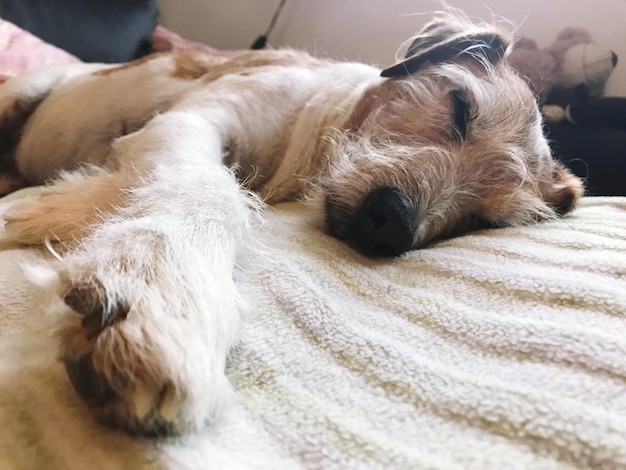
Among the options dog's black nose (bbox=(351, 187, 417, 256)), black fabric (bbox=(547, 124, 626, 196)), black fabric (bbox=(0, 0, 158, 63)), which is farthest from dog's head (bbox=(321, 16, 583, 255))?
black fabric (bbox=(0, 0, 158, 63))

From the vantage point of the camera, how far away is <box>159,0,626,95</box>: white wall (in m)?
2.90

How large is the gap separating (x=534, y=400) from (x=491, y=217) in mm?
970

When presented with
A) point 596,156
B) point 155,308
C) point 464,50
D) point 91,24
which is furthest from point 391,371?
point 91,24

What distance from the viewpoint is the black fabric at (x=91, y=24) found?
116 inches

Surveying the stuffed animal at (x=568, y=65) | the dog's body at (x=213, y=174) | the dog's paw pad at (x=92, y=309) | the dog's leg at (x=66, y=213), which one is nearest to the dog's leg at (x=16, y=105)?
the dog's body at (x=213, y=174)

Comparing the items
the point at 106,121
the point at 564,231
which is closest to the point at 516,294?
the point at 564,231

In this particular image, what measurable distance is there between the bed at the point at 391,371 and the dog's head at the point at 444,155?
227mm

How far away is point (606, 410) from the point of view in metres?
0.66

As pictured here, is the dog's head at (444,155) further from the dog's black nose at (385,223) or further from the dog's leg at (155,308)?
the dog's leg at (155,308)

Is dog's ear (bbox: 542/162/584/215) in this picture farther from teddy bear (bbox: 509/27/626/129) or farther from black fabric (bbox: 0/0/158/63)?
black fabric (bbox: 0/0/158/63)

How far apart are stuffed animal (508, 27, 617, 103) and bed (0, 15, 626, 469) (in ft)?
5.77

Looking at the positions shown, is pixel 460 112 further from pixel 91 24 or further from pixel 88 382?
pixel 91 24

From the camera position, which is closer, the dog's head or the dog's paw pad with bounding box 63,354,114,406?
the dog's paw pad with bounding box 63,354,114,406

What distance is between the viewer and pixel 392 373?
0.79m
